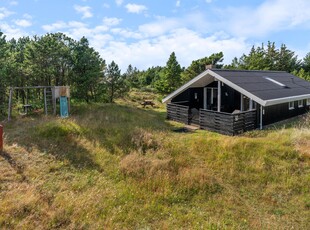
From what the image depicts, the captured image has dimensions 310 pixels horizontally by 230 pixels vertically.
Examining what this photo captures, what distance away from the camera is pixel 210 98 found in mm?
17016

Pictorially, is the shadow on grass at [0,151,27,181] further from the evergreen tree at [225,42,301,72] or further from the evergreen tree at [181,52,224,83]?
the evergreen tree at [225,42,301,72]

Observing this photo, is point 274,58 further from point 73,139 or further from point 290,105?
point 73,139

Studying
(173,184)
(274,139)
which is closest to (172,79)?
(274,139)

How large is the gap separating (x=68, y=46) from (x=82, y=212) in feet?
52.3

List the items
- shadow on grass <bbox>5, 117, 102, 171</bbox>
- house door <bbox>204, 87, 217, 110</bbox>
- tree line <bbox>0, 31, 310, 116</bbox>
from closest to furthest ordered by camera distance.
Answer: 1. shadow on grass <bbox>5, 117, 102, 171</bbox>
2. tree line <bbox>0, 31, 310, 116</bbox>
3. house door <bbox>204, 87, 217, 110</bbox>

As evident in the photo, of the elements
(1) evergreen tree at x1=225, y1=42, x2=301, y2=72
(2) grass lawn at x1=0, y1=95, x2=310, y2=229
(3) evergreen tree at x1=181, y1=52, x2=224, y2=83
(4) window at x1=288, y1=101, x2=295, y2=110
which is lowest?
(2) grass lawn at x1=0, y1=95, x2=310, y2=229

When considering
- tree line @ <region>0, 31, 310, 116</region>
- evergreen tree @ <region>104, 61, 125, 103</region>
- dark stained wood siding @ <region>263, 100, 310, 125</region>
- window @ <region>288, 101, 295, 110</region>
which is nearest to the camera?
dark stained wood siding @ <region>263, 100, 310, 125</region>

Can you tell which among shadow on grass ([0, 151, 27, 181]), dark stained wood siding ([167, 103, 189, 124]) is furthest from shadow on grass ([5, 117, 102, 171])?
dark stained wood siding ([167, 103, 189, 124])

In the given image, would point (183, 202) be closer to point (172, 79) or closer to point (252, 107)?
point (252, 107)

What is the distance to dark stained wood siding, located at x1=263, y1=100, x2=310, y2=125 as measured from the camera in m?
13.3

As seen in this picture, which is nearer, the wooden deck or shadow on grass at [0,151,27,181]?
shadow on grass at [0,151,27,181]

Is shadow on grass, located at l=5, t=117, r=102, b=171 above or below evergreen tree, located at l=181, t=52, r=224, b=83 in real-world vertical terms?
below

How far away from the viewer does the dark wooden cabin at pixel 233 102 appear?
1213cm

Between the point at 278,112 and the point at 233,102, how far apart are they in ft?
8.76
